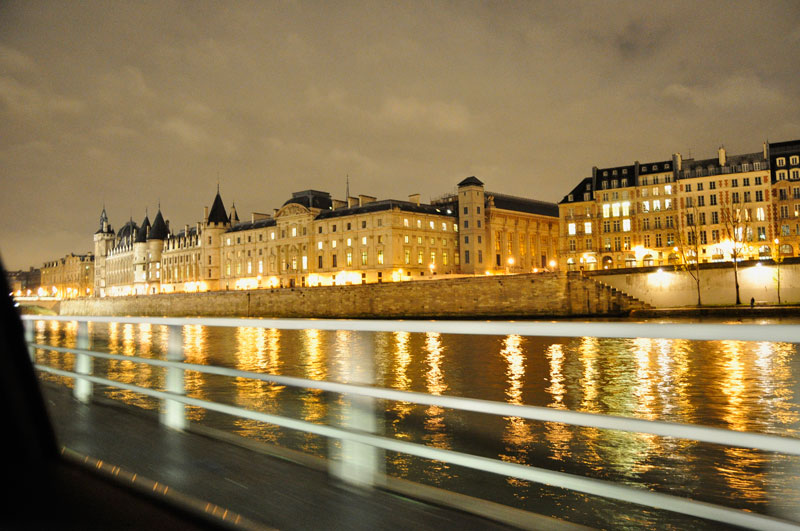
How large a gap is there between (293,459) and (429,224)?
259 feet

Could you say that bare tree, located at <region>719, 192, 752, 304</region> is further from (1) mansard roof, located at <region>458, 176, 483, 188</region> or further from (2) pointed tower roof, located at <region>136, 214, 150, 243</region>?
(2) pointed tower roof, located at <region>136, 214, 150, 243</region>

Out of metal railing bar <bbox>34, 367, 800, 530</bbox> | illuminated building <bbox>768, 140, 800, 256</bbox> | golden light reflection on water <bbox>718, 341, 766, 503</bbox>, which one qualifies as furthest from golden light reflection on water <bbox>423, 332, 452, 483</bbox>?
illuminated building <bbox>768, 140, 800, 256</bbox>

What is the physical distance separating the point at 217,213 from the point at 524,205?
53214mm

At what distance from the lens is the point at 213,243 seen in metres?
106

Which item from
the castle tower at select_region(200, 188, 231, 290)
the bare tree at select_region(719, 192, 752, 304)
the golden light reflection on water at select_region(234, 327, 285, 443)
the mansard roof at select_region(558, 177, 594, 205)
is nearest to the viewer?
the golden light reflection on water at select_region(234, 327, 285, 443)

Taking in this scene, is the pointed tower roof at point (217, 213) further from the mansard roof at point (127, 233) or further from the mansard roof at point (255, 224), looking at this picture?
the mansard roof at point (127, 233)

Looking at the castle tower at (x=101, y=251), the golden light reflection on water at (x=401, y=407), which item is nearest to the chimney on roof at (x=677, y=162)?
the golden light reflection on water at (x=401, y=407)

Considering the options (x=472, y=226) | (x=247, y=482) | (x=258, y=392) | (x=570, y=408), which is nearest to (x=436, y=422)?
(x=570, y=408)

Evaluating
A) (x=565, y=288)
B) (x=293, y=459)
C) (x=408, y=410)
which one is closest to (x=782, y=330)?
(x=293, y=459)

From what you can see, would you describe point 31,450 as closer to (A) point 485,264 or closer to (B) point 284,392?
(B) point 284,392

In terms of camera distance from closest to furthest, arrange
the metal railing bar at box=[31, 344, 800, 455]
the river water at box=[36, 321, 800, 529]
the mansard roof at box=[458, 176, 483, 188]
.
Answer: the metal railing bar at box=[31, 344, 800, 455] < the river water at box=[36, 321, 800, 529] < the mansard roof at box=[458, 176, 483, 188]

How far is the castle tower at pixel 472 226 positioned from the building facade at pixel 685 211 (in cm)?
1120

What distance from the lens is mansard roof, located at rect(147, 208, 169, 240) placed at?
4918 inches

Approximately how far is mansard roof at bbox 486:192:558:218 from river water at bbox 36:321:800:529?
66.9 m
